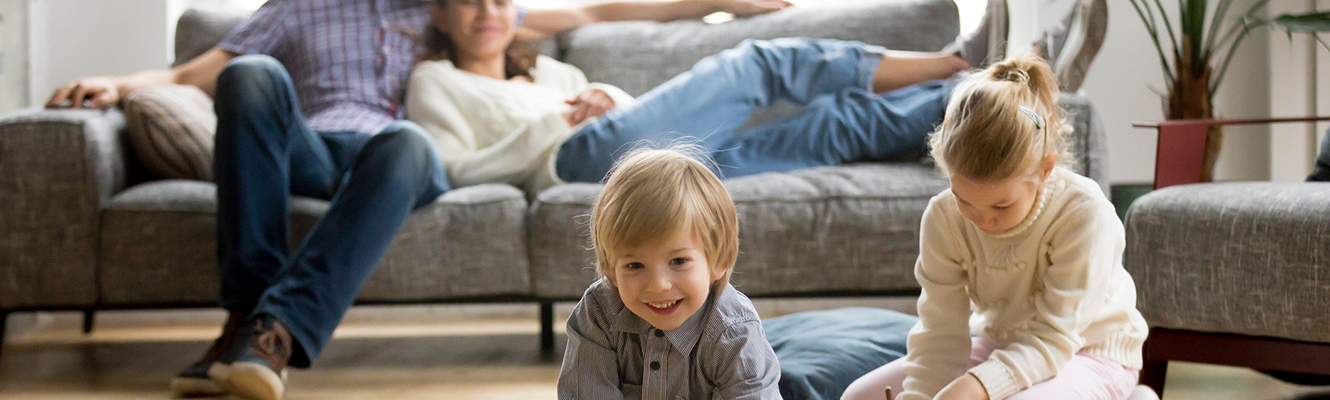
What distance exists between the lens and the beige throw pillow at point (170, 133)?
173 cm

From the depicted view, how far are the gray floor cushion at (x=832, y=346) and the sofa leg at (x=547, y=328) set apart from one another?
0.52 m

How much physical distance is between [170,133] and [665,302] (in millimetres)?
1317

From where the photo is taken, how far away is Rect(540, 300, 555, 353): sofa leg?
187 cm

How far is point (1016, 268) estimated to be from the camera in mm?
965

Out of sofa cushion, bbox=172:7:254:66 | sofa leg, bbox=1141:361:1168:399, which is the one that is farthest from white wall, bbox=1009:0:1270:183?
sofa cushion, bbox=172:7:254:66

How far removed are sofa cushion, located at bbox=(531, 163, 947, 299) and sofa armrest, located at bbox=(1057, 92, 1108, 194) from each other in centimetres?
24

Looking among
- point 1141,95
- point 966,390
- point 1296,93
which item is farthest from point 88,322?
Result: point 1296,93

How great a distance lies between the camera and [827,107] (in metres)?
1.85

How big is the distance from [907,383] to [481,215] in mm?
868

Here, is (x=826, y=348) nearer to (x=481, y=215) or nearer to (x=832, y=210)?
(x=832, y=210)

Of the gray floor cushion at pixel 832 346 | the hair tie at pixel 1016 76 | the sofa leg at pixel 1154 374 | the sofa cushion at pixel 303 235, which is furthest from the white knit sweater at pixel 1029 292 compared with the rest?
the sofa cushion at pixel 303 235

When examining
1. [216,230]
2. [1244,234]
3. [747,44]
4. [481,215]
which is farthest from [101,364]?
[1244,234]

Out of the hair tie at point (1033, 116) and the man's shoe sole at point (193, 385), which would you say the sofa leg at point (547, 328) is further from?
the hair tie at point (1033, 116)

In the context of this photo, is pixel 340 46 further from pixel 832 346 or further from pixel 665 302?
pixel 665 302
